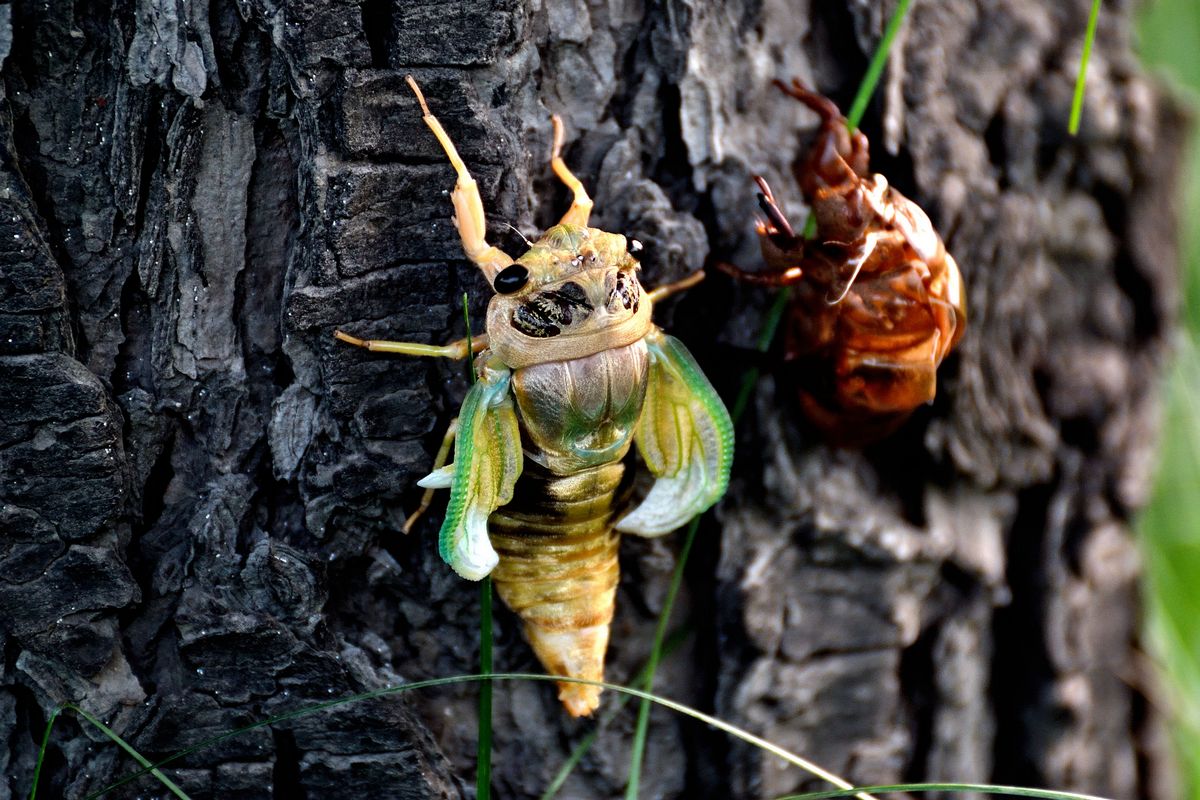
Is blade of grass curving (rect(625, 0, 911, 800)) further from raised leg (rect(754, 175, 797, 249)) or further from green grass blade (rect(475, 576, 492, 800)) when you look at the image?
green grass blade (rect(475, 576, 492, 800))

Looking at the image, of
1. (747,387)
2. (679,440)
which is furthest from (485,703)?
(747,387)

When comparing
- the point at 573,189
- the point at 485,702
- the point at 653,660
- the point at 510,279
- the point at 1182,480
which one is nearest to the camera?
the point at 485,702

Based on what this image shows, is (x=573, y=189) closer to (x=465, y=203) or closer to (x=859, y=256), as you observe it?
(x=465, y=203)

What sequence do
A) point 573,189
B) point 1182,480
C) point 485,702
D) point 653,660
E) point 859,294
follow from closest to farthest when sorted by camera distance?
point 485,702, point 573,189, point 653,660, point 859,294, point 1182,480

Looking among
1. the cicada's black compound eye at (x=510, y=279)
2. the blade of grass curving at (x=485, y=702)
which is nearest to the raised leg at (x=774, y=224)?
the cicada's black compound eye at (x=510, y=279)

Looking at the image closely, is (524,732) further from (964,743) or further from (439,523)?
(964,743)

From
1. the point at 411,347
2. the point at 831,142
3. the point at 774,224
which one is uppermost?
the point at 831,142

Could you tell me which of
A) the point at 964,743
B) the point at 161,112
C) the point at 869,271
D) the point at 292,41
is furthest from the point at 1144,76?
the point at 161,112
